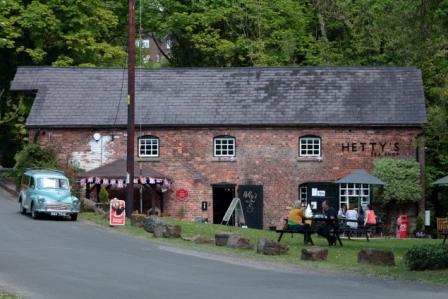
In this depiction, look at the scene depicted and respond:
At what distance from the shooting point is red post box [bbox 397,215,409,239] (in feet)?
132

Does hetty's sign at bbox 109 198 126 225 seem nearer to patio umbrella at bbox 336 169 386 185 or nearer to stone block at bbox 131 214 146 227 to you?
stone block at bbox 131 214 146 227

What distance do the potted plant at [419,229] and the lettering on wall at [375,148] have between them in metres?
3.35

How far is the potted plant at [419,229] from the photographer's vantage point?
39781 mm

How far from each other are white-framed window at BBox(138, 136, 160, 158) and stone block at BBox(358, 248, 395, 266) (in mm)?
22258

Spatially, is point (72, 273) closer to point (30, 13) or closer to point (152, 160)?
point (152, 160)

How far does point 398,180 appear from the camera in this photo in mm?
40562

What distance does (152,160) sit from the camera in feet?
140

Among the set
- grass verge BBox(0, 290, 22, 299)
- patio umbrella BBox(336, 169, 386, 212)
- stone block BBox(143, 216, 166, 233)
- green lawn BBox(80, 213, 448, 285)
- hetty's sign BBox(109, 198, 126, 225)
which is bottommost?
grass verge BBox(0, 290, 22, 299)

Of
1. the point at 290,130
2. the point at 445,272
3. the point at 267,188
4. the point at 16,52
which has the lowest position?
the point at 445,272

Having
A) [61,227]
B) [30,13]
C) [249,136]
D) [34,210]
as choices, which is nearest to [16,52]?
[30,13]

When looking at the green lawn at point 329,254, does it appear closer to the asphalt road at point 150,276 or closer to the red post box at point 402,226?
the asphalt road at point 150,276

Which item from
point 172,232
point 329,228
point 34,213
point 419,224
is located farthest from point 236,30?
point 329,228

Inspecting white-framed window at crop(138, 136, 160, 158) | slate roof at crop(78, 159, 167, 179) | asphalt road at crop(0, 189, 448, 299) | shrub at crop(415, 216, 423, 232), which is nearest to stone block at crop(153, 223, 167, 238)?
asphalt road at crop(0, 189, 448, 299)

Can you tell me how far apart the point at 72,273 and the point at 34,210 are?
50.0ft
